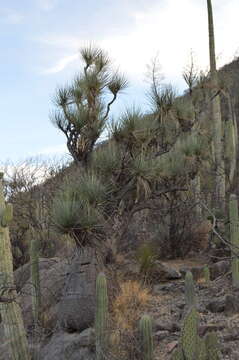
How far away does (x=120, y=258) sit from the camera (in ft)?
28.5

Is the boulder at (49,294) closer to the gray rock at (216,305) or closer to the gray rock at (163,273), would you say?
the gray rock at (163,273)

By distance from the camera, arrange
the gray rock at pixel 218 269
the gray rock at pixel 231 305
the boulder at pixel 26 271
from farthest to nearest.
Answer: the boulder at pixel 26 271
the gray rock at pixel 218 269
the gray rock at pixel 231 305

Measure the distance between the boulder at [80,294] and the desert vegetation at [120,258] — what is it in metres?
0.02

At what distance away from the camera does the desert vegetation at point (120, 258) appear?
5.97 meters

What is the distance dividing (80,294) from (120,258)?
1.73 metres

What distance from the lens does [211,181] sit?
1369 centimetres

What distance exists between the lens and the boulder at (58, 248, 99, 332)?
6.91m

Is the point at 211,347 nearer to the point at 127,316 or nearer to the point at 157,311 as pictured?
the point at 127,316

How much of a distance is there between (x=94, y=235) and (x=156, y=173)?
4.86 feet

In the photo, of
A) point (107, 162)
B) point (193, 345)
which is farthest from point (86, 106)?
point (193, 345)

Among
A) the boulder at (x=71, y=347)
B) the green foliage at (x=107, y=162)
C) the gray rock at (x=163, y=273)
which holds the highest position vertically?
the green foliage at (x=107, y=162)

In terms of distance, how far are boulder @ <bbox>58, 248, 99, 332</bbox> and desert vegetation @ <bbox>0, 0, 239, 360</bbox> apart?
2cm

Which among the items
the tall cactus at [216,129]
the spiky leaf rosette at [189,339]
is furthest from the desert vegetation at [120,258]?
the tall cactus at [216,129]

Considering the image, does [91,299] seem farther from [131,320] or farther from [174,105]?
[174,105]
